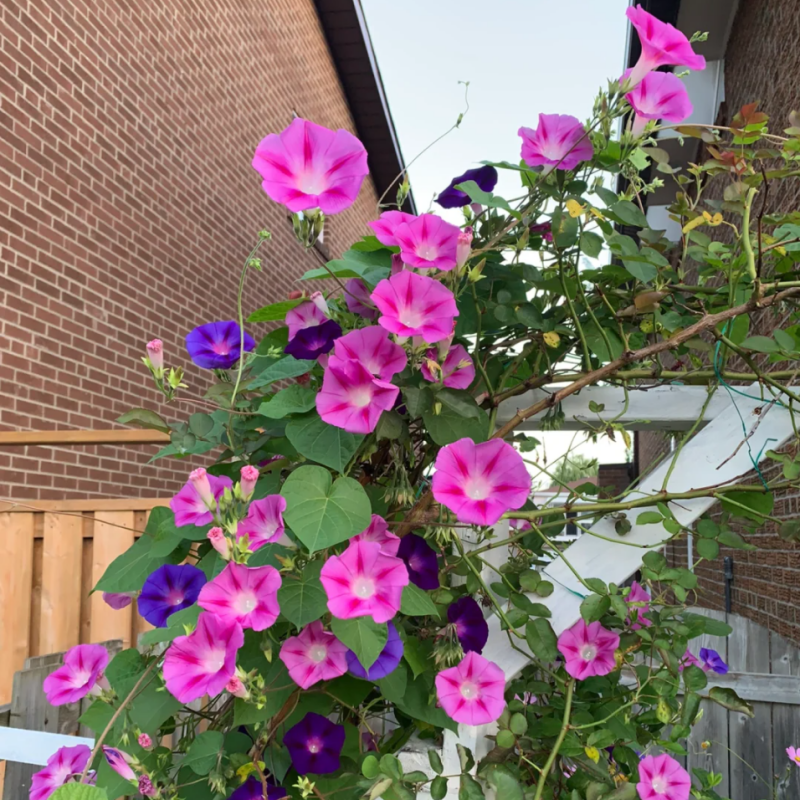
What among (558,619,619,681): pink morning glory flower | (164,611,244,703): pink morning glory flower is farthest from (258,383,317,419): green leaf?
(558,619,619,681): pink morning glory flower

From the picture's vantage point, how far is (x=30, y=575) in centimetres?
251

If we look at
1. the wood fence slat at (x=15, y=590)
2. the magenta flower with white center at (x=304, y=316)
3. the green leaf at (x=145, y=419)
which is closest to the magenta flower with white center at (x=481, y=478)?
the magenta flower with white center at (x=304, y=316)

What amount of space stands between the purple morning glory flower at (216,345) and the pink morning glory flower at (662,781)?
0.82 meters

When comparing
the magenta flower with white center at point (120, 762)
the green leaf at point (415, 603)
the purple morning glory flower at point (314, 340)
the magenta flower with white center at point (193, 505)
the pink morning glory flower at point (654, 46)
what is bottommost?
the magenta flower with white center at point (120, 762)

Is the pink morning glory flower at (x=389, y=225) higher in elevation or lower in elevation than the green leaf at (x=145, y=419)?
higher

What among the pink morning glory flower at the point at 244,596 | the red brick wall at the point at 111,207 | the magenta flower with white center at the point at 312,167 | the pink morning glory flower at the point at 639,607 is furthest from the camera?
the red brick wall at the point at 111,207

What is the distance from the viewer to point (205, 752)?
35.3 inches

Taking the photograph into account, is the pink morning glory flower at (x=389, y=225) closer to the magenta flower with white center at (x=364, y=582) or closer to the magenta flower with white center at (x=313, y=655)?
the magenta flower with white center at (x=364, y=582)

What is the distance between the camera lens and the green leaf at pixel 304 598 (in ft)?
2.60

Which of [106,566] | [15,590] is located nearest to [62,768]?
[106,566]

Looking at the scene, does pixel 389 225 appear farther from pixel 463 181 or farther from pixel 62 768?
pixel 62 768

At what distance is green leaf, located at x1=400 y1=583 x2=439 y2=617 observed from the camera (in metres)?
0.82

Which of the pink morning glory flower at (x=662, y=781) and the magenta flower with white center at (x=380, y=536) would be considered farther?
the pink morning glory flower at (x=662, y=781)

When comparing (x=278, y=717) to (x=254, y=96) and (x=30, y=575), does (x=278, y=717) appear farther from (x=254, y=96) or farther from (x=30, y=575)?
(x=254, y=96)
